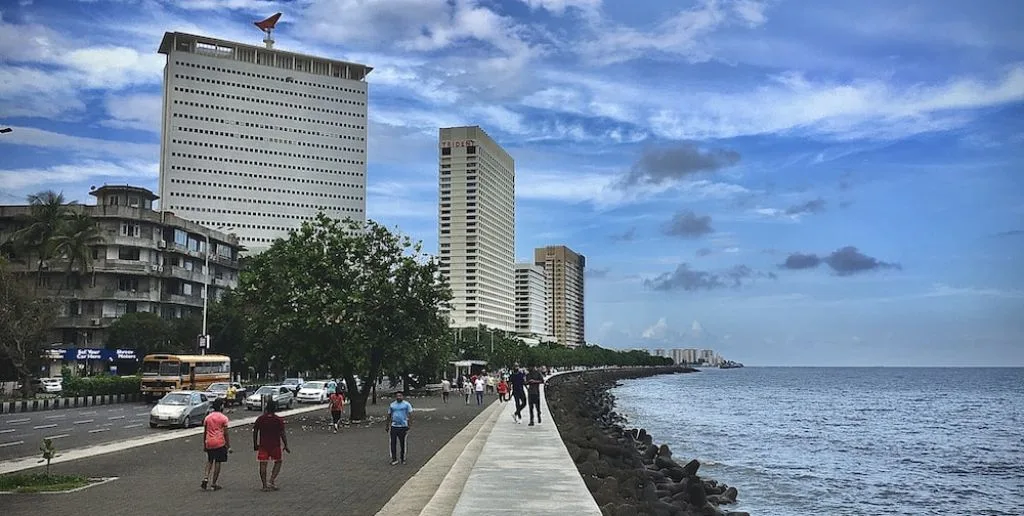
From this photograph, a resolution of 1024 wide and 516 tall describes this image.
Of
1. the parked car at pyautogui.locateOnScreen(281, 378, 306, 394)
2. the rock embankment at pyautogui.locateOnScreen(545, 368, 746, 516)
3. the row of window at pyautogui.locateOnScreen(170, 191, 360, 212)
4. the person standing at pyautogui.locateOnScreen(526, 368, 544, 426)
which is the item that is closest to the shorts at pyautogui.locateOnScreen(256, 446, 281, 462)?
the rock embankment at pyautogui.locateOnScreen(545, 368, 746, 516)

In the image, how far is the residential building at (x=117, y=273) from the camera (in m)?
79.8

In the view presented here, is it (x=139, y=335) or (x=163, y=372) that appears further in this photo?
(x=139, y=335)

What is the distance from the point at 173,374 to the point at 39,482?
113 ft

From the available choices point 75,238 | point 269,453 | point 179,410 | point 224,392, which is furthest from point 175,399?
point 75,238

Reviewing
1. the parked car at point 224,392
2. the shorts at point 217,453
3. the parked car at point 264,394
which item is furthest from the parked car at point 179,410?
the shorts at point 217,453

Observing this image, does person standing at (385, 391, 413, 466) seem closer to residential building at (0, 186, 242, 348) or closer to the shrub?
the shrub

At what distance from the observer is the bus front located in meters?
50.2

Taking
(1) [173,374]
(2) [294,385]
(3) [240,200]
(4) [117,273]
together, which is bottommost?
(2) [294,385]

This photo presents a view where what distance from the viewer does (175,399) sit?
3391 cm

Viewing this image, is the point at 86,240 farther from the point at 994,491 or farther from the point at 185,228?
the point at 994,491

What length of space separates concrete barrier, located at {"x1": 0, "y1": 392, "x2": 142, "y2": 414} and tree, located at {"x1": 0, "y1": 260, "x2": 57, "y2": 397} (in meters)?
2.71

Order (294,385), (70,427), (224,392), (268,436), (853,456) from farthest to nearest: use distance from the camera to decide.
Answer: (294,385) → (224,392) → (853,456) → (70,427) → (268,436)

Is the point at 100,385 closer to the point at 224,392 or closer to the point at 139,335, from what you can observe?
the point at 224,392

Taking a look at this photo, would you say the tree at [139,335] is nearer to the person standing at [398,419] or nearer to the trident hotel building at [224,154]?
the person standing at [398,419]
